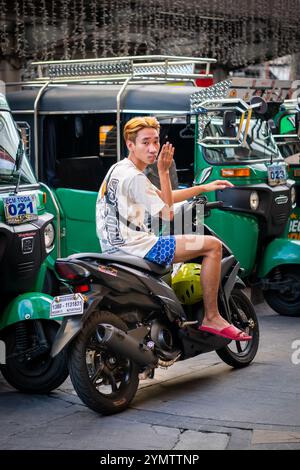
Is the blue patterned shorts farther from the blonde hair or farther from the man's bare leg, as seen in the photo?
the blonde hair

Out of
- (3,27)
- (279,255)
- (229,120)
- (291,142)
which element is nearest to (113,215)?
(229,120)

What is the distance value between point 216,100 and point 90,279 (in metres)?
3.75

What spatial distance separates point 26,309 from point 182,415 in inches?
47.3

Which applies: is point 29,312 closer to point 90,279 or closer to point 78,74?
point 90,279

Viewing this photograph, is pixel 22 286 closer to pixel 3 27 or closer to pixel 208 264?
pixel 208 264

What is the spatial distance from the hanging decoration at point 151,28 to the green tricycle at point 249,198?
9.49 m

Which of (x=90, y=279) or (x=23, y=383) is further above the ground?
(x=90, y=279)

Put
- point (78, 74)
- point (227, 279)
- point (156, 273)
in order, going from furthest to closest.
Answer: point (78, 74) < point (227, 279) < point (156, 273)

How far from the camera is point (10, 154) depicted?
251 inches

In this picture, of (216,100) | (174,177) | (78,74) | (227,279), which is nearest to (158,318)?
(227,279)

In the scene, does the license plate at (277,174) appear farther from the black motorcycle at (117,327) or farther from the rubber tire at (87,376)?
the rubber tire at (87,376)

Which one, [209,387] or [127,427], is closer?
[127,427]

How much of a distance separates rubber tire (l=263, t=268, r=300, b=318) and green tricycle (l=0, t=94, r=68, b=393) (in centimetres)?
312

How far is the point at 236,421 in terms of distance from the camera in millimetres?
5289
